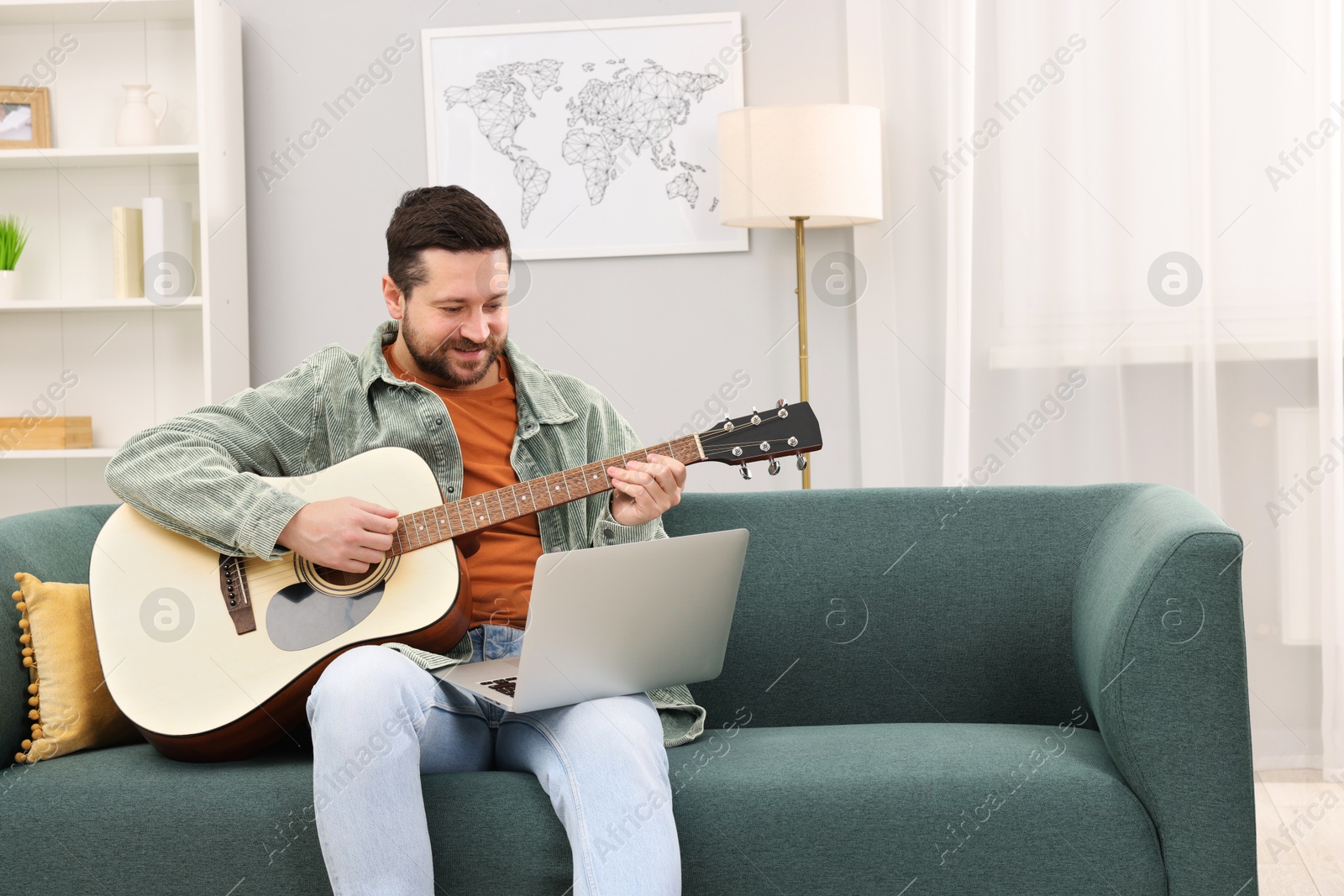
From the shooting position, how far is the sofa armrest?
132cm

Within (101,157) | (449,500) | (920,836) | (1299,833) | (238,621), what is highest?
(101,157)

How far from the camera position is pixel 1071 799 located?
135 centimetres

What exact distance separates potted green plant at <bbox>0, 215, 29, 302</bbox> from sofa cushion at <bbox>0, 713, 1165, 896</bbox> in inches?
71.8

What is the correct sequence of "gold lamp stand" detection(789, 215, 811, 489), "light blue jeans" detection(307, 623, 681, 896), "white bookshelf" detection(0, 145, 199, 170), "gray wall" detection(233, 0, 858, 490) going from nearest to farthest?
"light blue jeans" detection(307, 623, 681, 896)
"gold lamp stand" detection(789, 215, 811, 489)
"white bookshelf" detection(0, 145, 199, 170)
"gray wall" detection(233, 0, 858, 490)

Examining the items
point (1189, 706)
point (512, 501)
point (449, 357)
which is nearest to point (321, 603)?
point (512, 501)

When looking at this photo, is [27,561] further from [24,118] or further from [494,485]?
[24,118]

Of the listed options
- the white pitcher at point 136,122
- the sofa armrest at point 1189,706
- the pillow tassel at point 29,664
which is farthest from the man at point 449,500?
the white pitcher at point 136,122

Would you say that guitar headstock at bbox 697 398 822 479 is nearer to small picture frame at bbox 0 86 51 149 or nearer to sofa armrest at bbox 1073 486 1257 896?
sofa armrest at bbox 1073 486 1257 896

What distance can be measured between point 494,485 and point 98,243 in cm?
191

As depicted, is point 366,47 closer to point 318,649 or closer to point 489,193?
point 489,193

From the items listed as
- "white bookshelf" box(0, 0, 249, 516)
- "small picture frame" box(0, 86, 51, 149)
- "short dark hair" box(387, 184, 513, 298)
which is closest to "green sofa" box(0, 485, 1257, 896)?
"short dark hair" box(387, 184, 513, 298)

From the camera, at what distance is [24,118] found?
9.42ft

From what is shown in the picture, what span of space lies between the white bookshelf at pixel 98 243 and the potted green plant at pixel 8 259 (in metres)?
0.09

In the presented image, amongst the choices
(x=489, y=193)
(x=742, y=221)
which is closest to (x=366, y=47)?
(x=489, y=193)
